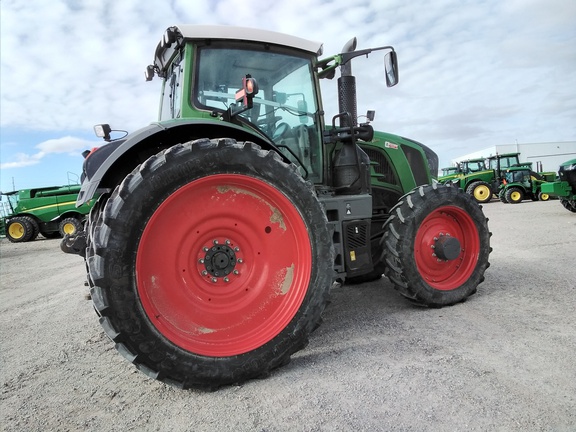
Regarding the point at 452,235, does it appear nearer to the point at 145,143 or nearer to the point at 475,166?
the point at 145,143

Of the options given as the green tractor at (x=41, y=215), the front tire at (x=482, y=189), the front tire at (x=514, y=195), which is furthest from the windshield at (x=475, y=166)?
the green tractor at (x=41, y=215)

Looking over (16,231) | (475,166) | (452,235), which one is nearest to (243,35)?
(452,235)

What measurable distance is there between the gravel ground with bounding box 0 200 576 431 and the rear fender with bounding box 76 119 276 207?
1199 mm

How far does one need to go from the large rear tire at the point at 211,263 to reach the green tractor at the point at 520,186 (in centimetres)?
1891

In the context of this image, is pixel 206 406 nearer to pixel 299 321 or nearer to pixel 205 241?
pixel 299 321

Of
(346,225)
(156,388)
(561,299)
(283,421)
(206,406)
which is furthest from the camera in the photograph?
(561,299)

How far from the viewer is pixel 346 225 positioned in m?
3.33

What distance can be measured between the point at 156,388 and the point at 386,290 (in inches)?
104

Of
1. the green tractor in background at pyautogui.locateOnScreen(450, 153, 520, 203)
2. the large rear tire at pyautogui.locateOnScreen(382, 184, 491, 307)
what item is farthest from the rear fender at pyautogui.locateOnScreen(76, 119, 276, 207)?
the green tractor in background at pyautogui.locateOnScreen(450, 153, 520, 203)

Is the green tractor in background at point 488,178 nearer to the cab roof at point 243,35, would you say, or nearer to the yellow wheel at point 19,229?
the cab roof at point 243,35

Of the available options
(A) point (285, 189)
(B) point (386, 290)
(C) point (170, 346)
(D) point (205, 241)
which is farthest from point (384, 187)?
(C) point (170, 346)

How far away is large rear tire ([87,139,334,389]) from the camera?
220 centimetres

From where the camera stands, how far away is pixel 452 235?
3879mm

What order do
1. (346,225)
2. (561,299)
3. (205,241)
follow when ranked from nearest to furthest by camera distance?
(205,241), (346,225), (561,299)
